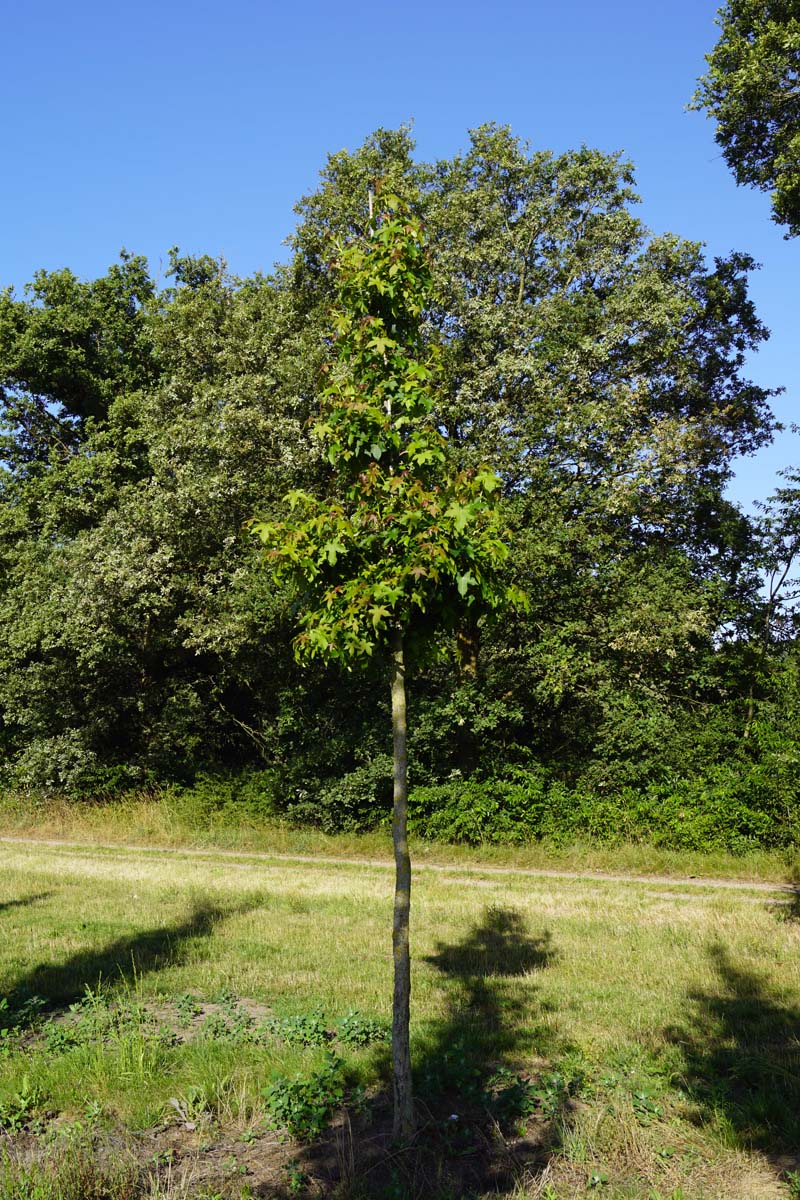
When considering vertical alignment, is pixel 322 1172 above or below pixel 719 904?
below

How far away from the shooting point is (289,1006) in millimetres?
6664

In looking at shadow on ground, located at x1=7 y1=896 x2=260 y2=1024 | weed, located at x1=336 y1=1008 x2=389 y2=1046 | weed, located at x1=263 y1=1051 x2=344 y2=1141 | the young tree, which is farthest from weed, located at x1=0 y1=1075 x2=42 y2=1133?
the young tree

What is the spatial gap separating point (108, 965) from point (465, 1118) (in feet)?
14.4

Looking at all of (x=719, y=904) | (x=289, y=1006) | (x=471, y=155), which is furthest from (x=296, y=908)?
(x=471, y=155)

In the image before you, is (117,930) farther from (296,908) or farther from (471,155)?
(471,155)

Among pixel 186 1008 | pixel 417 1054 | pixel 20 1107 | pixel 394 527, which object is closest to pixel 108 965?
pixel 186 1008

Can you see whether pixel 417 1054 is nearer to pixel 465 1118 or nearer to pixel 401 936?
pixel 465 1118

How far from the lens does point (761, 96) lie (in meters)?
15.0

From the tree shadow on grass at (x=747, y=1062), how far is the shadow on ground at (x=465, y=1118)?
2.68 feet

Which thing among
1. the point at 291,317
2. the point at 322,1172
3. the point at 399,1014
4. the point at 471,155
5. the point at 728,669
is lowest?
the point at 322,1172

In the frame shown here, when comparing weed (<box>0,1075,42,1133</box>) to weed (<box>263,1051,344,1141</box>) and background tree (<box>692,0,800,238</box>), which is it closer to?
weed (<box>263,1051,344,1141</box>)

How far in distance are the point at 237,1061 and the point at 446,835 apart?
10347mm

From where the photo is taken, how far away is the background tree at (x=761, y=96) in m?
14.6

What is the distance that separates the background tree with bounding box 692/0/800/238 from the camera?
14.6m
